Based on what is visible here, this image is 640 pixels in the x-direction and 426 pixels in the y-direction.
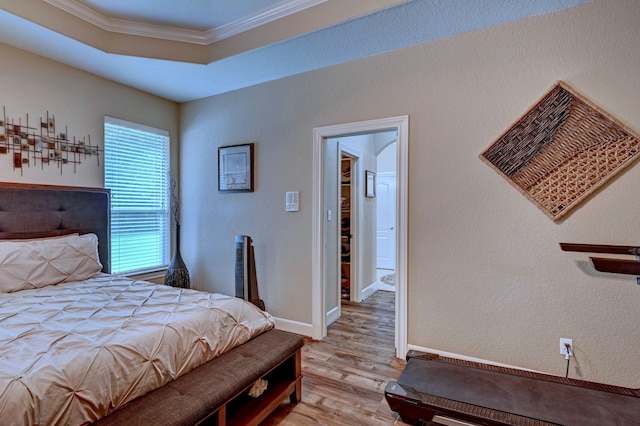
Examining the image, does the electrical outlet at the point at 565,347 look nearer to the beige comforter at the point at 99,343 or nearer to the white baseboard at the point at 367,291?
the beige comforter at the point at 99,343

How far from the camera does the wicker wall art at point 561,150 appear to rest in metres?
2.00

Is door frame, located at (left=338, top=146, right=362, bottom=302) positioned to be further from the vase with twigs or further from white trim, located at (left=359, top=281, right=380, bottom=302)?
the vase with twigs

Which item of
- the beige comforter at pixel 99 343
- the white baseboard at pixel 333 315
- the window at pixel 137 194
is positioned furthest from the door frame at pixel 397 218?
the window at pixel 137 194

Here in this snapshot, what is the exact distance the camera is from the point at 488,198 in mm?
2375

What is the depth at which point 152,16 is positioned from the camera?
8.68ft

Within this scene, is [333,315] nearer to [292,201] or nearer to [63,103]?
[292,201]

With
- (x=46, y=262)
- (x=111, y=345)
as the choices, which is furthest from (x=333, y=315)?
(x=46, y=262)

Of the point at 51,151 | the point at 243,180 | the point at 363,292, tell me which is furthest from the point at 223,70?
the point at 363,292

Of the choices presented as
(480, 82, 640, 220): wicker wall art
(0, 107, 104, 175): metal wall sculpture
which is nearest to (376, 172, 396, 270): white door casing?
(480, 82, 640, 220): wicker wall art

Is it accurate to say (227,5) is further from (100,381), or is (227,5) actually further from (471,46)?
(100,381)

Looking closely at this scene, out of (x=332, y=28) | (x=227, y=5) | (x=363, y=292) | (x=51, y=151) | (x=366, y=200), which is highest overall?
(x=227, y=5)

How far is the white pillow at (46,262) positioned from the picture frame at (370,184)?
3.33 metres

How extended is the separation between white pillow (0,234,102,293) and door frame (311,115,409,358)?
2.01 metres

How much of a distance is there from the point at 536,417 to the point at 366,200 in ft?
10.7
